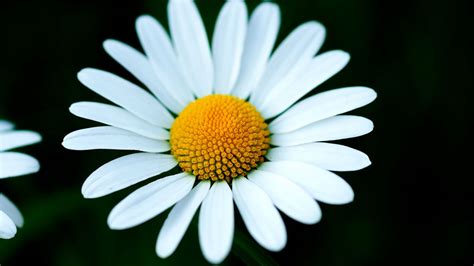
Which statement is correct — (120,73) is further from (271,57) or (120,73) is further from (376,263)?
(376,263)

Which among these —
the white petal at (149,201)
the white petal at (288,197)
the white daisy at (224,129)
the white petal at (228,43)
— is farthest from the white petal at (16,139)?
the white petal at (288,197)

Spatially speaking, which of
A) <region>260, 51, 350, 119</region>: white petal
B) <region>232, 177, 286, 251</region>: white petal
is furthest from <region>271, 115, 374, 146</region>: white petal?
<region>232, 177, 286, 251</region>: white petal

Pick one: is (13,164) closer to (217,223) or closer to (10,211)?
(10,211)

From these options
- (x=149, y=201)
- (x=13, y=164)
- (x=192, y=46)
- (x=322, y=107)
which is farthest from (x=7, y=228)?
(x=322, y=107)

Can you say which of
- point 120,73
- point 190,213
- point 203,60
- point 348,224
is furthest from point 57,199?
point 348,224

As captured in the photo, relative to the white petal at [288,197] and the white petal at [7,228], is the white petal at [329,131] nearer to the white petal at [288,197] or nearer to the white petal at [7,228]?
the white petal at [288,197]

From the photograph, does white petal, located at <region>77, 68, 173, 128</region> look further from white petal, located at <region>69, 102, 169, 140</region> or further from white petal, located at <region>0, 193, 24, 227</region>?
white petal, located at <region>0, 193, 24, 227</region>
